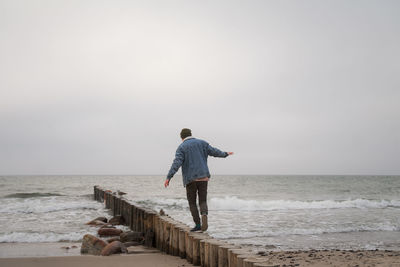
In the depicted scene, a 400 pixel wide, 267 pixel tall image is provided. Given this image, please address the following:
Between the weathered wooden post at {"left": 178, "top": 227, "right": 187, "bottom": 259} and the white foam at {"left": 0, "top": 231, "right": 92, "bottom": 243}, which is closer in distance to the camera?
the weathered wooden post at {"left": 178, "top": 227, "right": 187, "bottom": 259}

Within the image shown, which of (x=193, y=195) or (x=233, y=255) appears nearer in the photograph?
(x=233, y=255)

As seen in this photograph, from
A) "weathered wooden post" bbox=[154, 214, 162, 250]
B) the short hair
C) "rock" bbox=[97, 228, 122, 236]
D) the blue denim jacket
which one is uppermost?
the short hair

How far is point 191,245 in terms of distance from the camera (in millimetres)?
5309

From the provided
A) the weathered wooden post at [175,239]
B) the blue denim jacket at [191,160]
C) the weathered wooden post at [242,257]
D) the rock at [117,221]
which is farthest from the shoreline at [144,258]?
the rock at [117,221]

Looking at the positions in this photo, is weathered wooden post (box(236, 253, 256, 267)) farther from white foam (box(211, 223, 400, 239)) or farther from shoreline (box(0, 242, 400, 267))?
white foam (box(211, 223, 400, 239))

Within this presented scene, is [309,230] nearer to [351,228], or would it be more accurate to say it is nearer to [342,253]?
[351,228]

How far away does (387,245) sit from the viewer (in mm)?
9461

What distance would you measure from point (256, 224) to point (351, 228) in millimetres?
3088

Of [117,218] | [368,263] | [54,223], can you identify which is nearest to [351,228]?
[368,263]

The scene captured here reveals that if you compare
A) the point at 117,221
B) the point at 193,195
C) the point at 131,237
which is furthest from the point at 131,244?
the point at 117,221

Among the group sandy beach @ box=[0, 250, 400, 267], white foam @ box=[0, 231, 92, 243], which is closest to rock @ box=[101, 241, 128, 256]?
sandy beach @ box=[0, 250, 400, 267]

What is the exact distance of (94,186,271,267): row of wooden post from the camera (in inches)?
157

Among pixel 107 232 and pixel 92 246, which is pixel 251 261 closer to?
pixel 92 246

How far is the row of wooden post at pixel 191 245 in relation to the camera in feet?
13.1
